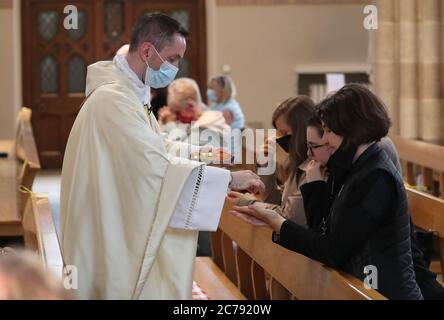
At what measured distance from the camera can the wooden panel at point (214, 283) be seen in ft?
15.2

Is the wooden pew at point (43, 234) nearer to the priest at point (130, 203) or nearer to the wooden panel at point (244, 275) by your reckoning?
the priest at point (130, 203)

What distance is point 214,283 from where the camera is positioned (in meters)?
4.93

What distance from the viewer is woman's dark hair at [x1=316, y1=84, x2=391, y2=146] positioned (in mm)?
3209

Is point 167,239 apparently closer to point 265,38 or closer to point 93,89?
point 93,89

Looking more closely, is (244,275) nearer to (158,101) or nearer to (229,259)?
(229,259)

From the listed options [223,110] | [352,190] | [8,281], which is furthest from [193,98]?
[8,281]

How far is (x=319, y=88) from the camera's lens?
42.6 ft

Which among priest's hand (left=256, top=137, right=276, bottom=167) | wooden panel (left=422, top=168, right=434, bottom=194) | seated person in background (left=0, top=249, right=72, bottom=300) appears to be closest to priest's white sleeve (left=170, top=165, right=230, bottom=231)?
priest's hand (left=256, top=137, right=276, bottom=167)

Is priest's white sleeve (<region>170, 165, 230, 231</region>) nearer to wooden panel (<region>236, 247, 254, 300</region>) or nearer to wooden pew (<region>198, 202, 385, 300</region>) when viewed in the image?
wooden pew (<region>198, 202, 385, 300</region>)

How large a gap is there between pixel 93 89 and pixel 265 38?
9.56 meters

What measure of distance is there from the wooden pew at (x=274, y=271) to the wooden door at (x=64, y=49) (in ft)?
26.9

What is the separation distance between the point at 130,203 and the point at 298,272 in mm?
689

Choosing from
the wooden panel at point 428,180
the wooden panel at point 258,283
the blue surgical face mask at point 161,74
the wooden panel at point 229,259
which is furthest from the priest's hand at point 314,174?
the wooden panel at point 428,180

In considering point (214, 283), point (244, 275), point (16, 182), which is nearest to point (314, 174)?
point (244, 275)
